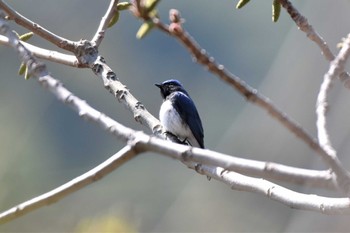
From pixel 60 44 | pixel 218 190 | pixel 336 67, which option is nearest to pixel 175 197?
pixel 218 190

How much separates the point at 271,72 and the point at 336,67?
42.0ft

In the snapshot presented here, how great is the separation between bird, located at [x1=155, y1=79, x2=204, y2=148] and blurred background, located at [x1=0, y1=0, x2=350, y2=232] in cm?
601

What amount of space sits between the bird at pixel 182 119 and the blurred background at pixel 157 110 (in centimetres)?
601

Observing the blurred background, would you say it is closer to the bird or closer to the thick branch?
the bird

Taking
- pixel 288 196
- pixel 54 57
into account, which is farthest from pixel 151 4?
pixel 54 57

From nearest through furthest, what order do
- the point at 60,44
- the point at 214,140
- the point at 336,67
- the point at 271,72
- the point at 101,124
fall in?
the point at 101,124
the point at 336,67
the point at 60,44
the point at 214,140
the point at 271,72

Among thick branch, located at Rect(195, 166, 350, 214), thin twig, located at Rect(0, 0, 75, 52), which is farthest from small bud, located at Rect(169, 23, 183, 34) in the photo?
thin twig, located at Rect(0, 0, 75, 52)

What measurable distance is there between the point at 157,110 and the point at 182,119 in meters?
8.03

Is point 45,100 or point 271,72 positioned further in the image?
point 45,100

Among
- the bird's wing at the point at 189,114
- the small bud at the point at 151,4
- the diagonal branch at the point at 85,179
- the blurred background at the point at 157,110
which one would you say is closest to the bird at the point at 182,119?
the bird's wing at the point at 189,114

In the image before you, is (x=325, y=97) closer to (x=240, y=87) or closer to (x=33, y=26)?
(x=240, y=87)

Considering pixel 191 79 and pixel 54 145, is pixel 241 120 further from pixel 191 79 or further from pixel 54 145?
pixel 54 145

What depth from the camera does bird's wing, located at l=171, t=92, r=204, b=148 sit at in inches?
181

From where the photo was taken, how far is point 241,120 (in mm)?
14359
